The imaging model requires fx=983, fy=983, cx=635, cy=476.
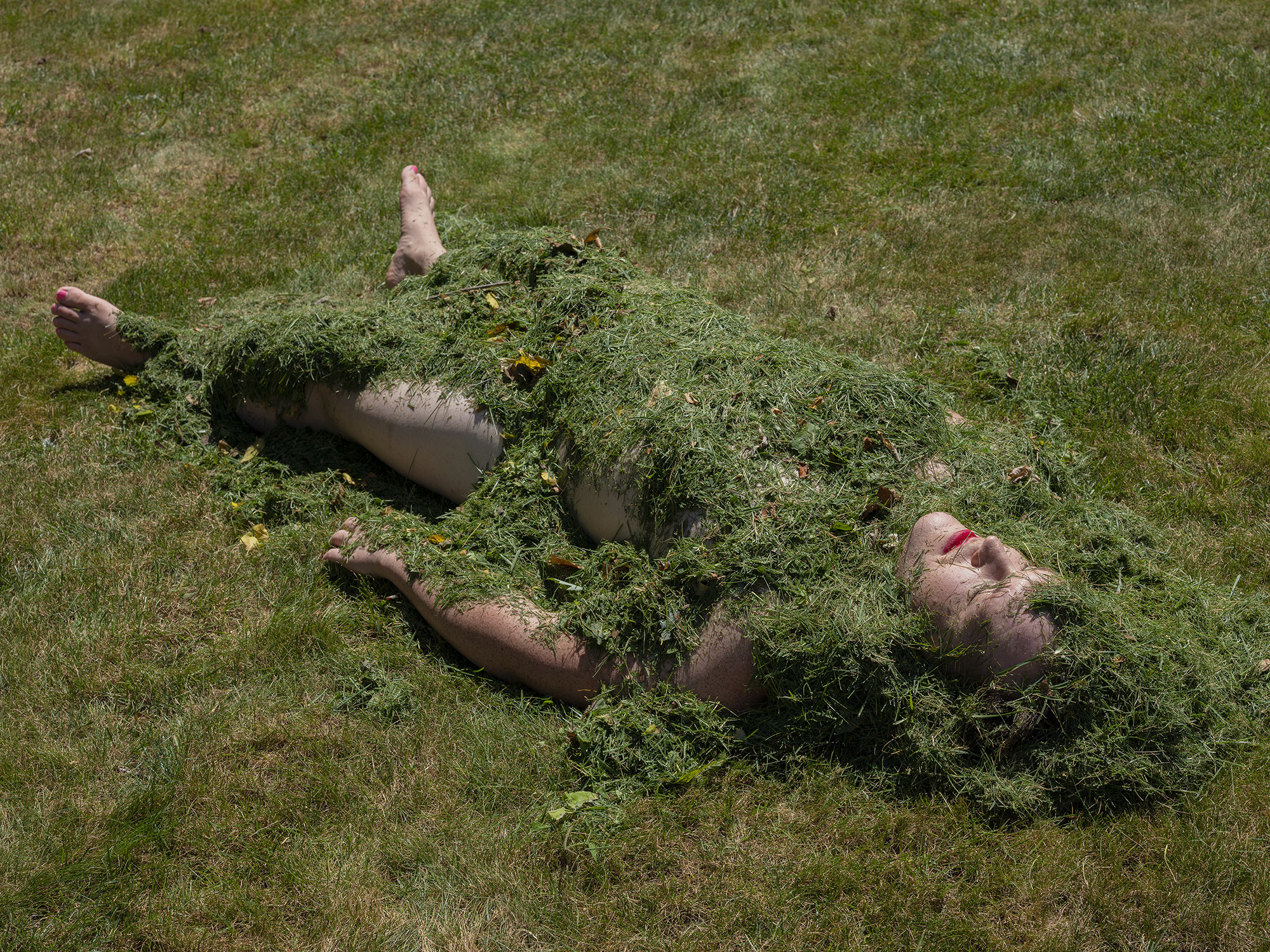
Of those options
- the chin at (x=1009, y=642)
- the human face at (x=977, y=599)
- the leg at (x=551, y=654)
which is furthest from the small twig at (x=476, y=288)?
the chin at (x=1009, y=642)

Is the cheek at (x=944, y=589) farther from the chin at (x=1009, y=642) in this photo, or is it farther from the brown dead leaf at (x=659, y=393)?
the brown dead leaf at (x=659, y=393)

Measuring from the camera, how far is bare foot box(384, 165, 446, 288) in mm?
5355

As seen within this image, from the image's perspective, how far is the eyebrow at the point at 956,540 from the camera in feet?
11.1

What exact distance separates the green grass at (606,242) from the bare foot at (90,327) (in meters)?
0.23

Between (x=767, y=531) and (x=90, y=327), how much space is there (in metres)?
3.73

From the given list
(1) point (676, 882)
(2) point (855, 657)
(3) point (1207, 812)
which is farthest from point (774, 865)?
(3) point (1207, 812)

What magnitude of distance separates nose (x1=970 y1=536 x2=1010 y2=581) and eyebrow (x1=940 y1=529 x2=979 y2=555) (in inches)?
2.3

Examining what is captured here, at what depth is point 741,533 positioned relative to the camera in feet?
11.4

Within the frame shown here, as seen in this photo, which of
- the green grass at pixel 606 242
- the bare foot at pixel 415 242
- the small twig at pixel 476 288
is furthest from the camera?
the bare foot at pixel 415 242

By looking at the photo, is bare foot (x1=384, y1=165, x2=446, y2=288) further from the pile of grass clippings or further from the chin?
the chin

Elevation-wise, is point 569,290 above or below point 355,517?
above

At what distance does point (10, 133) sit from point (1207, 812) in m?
8.70

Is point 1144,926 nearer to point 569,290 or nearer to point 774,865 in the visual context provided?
point 774,865

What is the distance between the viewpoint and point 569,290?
4.35 meters
